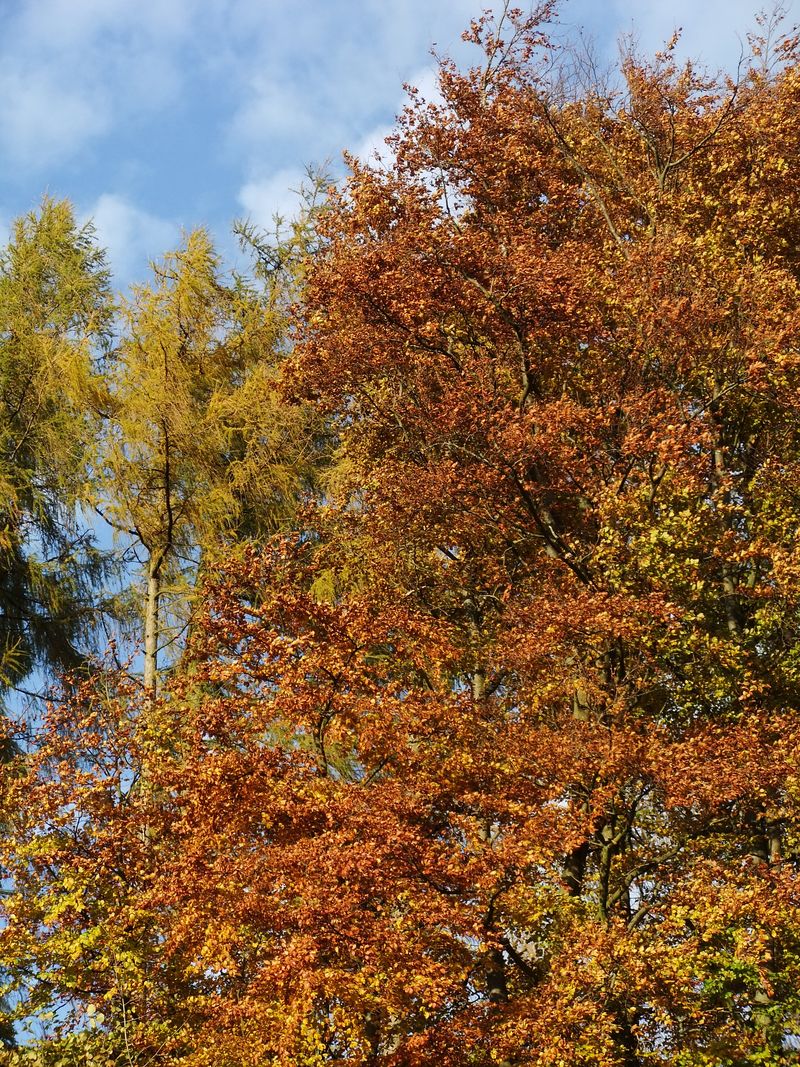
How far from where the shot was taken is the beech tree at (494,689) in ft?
39.5

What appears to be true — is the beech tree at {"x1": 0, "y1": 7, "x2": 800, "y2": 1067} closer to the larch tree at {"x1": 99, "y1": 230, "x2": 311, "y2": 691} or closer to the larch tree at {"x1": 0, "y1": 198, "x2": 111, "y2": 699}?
the larch tree at {"x1": 99, "y1": 230, "x2": 311, "y2": 691}

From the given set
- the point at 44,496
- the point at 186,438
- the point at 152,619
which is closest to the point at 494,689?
the point at 152,619

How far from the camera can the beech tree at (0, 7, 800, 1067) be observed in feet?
39.5

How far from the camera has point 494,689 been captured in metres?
17.6

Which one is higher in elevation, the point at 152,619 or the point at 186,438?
the point at 186,438

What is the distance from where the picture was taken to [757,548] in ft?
47.8

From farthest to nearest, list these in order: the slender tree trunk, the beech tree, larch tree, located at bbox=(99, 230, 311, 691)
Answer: larch tree, located at bbox=(99, 230, 311, 691) → the slender tree trunk → the beech tree

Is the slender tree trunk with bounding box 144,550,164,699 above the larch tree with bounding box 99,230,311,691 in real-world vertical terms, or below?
below

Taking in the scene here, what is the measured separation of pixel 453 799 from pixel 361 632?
8.75ft

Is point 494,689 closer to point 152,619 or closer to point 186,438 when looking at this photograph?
point 152,619

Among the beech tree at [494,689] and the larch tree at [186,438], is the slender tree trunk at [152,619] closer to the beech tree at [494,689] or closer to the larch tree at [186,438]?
the larch tree at [186,438]

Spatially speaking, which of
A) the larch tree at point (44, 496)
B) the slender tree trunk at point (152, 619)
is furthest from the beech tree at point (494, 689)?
the larch tree at point (44, 496)

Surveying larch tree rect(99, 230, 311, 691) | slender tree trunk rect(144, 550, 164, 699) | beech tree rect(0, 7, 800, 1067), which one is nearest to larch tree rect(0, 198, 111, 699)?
larch tree rect(99, 230, 311, 691)

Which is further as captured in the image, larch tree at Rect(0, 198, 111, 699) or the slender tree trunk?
larch tree at Rect(0, 198, 111, 699)
